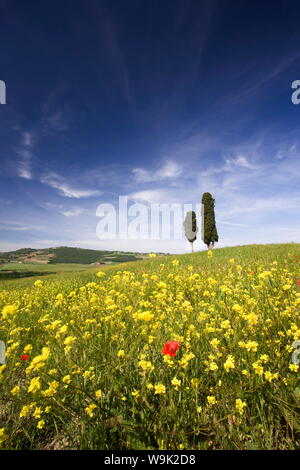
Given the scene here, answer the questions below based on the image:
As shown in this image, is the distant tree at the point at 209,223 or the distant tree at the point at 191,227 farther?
the distant tree at the point at 191,227

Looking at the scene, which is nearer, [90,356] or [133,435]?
[133,435]

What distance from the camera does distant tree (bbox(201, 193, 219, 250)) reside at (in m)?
40.4

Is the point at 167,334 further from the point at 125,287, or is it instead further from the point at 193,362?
the point at 125,287

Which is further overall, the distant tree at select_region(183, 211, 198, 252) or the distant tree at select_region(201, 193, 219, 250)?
the distant tree at select_region(183, 211, 198, 252)

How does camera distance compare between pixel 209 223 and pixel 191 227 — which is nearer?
pixel 209 223

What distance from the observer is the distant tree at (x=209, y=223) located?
40438 mm

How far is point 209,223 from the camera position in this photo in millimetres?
40594

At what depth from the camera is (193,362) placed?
2326 millimetres

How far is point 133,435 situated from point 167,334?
1.22 meters
